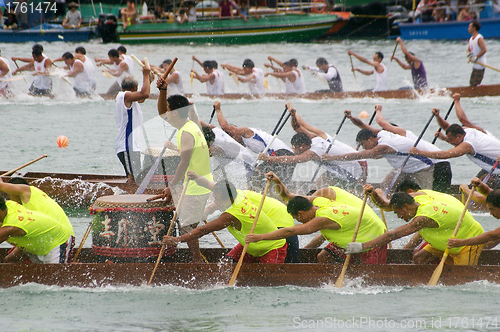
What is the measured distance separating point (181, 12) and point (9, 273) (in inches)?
958

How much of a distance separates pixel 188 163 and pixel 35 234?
1.55 metres

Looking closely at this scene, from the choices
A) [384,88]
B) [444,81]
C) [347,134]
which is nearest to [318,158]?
[347,134]

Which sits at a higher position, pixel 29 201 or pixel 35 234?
pixel 29 201

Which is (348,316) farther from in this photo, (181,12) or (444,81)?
(181,12)

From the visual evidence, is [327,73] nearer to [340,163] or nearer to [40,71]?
[40,71]

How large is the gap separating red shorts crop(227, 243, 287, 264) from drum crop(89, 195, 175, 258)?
729 mm

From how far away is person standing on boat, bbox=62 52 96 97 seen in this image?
15.4 m

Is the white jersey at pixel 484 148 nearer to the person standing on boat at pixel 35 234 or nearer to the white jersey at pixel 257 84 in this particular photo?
the person standing on boat at pixel 35 234

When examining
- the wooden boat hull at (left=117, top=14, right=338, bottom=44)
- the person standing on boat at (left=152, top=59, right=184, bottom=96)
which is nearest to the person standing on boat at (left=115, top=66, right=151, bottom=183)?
the person standing on boat at (left=152, top=59, right=184, bottom=96)

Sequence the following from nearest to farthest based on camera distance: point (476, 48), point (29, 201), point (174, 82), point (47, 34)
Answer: point (29, 201) < point (476, 48) < point (174, 82) < point (47, 34)

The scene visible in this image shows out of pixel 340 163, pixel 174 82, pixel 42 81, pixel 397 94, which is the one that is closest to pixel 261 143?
pixel 340 163

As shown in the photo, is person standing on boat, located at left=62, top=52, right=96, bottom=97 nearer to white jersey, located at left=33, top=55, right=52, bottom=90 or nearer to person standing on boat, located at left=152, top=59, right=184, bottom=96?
white jersey, located at left=33, top=55, right=52, bottom=90

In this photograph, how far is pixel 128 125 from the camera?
8.11 m

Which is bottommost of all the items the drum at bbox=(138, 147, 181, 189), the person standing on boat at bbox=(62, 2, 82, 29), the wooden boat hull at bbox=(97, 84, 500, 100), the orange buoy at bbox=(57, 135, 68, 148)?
the orange buoy at bbox=(57, 135, 68, 148)
